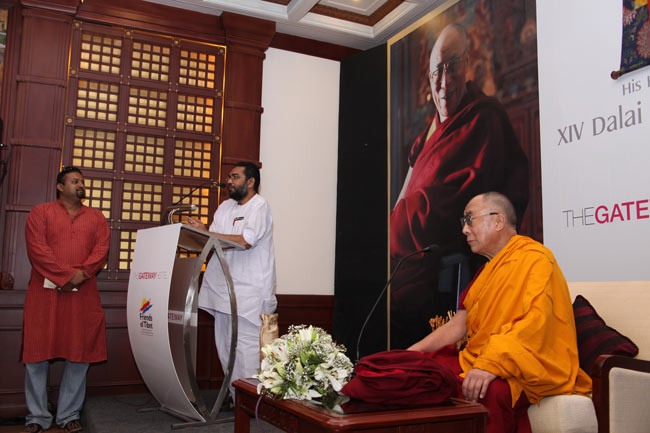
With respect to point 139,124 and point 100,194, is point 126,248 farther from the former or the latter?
point 139,124

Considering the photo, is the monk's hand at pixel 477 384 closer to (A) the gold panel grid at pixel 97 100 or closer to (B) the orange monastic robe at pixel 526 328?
(B) the orange monastic robe at pixel 526 328

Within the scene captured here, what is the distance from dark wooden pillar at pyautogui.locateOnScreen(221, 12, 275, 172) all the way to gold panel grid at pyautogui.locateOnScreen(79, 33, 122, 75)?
1.00 meters

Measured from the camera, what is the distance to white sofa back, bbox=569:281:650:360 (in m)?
2.43

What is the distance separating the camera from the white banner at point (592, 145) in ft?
10.0

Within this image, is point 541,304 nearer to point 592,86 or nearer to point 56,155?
point 592,86

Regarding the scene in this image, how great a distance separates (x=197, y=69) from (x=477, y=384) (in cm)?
422

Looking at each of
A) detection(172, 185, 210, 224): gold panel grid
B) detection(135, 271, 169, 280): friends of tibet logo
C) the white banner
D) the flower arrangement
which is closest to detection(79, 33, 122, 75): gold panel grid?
detection(172, 185, 210, 224): gold panel grid

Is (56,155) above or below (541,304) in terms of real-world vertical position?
above

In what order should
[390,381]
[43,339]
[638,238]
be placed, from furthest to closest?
[43,339], [638,238], [390,381]

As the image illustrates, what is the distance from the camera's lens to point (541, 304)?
2.39m

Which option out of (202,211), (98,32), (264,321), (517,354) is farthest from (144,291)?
(98,32)

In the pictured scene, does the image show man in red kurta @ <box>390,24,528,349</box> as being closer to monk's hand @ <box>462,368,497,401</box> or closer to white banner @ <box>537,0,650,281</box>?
white banner @ <box>537,0,650,281</box>

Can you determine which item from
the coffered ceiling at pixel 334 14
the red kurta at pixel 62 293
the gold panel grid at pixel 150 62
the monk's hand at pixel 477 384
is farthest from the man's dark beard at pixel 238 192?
the monk's hand at pixel 477 384

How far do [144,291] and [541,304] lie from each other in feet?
7.59
